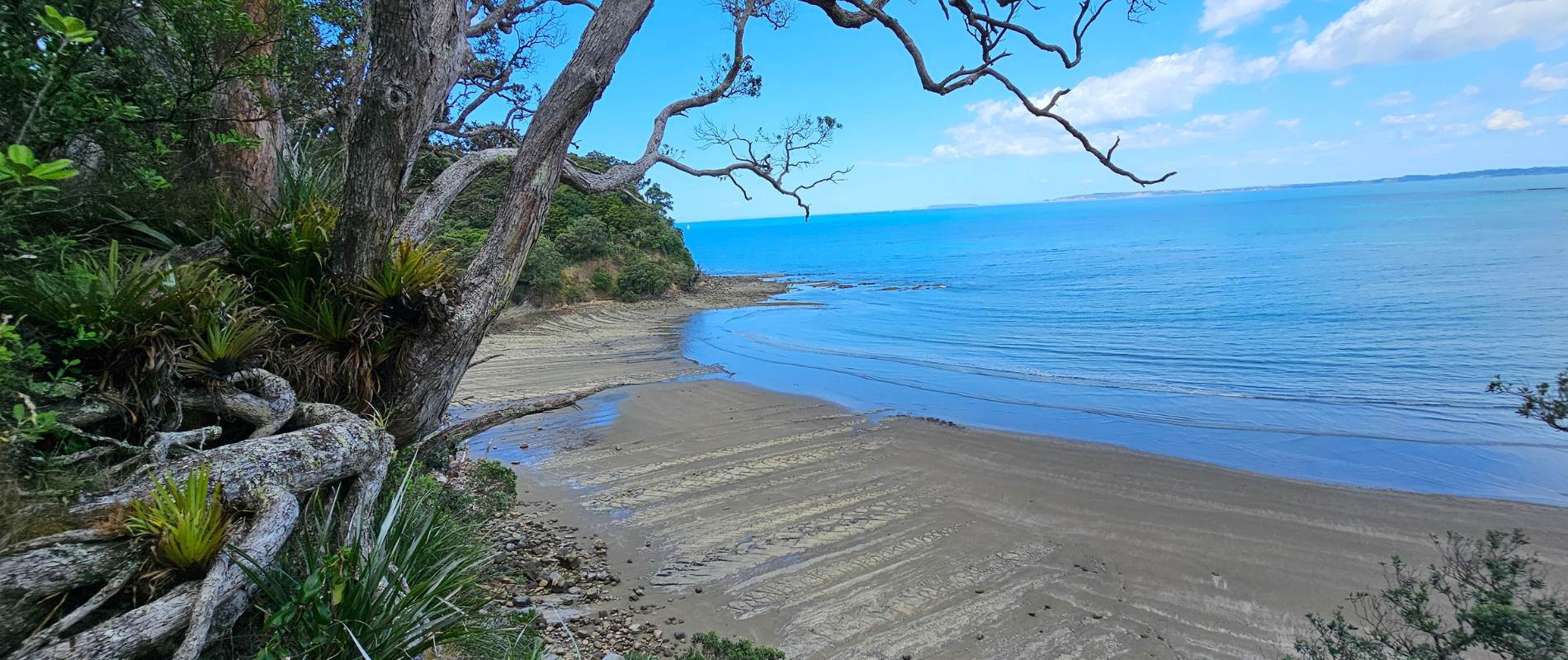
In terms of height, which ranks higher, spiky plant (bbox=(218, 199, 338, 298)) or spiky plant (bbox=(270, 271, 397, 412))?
spiky plant (bbox=(218, 199, 338, 298))

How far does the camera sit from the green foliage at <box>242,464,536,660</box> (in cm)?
251

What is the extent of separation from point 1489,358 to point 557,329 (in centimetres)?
2697

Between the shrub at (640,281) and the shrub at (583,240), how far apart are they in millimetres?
1619

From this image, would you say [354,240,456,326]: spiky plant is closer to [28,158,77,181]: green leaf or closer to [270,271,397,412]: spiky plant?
[270,271,397,412]: spiky plant

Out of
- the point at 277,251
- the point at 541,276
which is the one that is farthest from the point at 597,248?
the point at 277,251

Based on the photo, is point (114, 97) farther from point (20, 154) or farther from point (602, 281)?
point (602, 281)

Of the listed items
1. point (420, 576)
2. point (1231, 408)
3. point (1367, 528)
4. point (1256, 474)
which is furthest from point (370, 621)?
point (1231, 408)

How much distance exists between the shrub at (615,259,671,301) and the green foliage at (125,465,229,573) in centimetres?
2883

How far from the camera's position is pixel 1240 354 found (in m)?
19.4

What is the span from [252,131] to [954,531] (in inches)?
293

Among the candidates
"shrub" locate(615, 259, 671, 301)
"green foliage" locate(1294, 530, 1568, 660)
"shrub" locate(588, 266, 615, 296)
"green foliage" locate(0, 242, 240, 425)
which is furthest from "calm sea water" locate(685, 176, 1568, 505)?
"green foliage" locate(0, 242, 240, 425)

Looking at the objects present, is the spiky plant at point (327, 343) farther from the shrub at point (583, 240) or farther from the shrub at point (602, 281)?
the shrub at point (583, 240)

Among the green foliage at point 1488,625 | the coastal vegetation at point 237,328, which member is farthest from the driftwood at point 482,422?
the green foliage at point 1488,625

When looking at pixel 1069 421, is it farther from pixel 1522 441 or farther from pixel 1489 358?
pixel 1489 358
